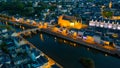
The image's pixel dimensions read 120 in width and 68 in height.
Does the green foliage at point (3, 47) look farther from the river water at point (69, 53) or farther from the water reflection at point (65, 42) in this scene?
the water reflection at point (65, 42)

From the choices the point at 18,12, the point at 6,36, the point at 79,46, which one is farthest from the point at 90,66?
the point at 18,12

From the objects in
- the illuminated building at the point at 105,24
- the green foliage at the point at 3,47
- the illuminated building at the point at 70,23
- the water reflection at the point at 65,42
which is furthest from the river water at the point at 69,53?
the illuminated building at the point at 105,24

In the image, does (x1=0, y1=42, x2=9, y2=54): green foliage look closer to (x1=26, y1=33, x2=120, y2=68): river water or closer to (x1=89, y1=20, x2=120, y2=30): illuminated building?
(x1=26, y1=33, x2=120, y2=68): river water

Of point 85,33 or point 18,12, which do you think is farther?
point 18,12

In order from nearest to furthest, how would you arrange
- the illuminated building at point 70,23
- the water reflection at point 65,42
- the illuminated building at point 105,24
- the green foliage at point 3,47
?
the green foliage at point 3,47 < the water reflection at point 65,42 < the illuminated building at point 105,24 < the illuminated building at point 70,23

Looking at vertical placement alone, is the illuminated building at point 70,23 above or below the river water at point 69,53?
above

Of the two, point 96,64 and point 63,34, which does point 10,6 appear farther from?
point 96,64

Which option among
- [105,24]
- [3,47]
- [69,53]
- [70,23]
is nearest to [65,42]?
[69,53]

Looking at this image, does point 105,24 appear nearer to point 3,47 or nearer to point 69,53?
point 69,53

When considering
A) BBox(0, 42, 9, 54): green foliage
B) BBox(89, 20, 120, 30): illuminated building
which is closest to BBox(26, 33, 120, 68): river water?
BBox(0, 42, 9, 54): green foliage
